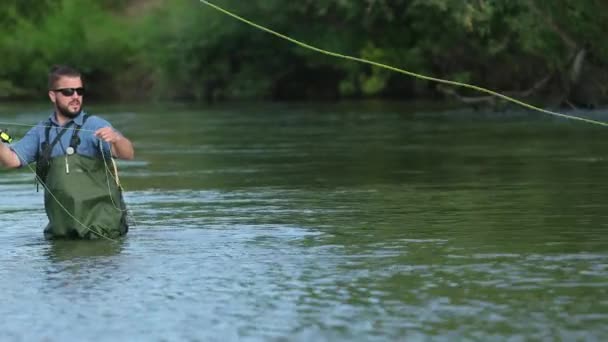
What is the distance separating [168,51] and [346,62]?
33.5 ft

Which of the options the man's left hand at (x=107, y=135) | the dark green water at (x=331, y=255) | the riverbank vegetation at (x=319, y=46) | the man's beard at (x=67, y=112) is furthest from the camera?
the riverbank vegetation at (x=319, y=46)

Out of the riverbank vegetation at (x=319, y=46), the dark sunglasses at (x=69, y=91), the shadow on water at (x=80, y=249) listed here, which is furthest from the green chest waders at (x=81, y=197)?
the riverbank vegetation at (x=319, y=46)

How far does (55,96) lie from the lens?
1164cm

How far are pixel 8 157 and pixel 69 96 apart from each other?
618 millimetres

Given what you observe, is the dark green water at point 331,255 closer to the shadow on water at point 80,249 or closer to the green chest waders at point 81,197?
the shadow on water at point 80,249

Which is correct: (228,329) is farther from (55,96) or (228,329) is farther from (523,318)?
(55,96)

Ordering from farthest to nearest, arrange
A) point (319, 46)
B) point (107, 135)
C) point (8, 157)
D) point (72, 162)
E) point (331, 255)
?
1. point (319, 46)
2. point (72, 162)
3. point (8, 157)
4. point (107, 135)
5. point (331, 255)

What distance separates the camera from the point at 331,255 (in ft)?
35.0

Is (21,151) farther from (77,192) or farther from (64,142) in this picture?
(77,192)

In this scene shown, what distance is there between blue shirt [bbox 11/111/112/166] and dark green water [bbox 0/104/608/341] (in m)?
0.63

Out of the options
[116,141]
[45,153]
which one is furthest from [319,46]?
[116,141]

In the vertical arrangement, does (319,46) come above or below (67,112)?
below

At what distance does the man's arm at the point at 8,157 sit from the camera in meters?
Result: 11.3

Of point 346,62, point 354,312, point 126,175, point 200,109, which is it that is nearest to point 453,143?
point 126,175
